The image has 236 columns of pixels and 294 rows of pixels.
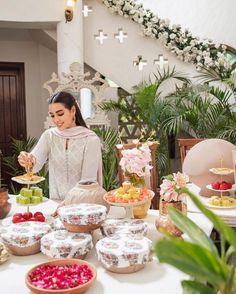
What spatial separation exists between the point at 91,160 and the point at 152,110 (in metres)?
1.95

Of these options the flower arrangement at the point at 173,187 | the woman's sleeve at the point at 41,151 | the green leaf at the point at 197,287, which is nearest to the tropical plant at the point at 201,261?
the green leaf at the point at 197,287

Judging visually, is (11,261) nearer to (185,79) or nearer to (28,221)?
(28,221)

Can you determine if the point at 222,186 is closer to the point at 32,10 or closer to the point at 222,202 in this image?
the point at 222,202

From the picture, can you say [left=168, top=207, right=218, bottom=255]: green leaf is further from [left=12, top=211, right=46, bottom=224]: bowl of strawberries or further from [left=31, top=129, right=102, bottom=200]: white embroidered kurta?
[left=31, top=129, right=102, bottom=200]: white embroidered kurta

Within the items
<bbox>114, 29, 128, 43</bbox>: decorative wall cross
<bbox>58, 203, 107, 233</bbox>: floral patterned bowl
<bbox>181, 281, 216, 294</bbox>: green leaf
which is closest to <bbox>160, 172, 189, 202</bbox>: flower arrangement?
<bbox>58, 203, 107, 233</bbox>: floral patterned bowl

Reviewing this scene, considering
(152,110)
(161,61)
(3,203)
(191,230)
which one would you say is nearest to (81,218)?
(3,203)

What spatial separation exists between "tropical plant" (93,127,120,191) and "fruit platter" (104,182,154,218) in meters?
2.07

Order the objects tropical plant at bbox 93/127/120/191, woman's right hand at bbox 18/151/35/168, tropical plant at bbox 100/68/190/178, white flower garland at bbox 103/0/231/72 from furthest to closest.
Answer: white flower garland at bbox 103/0/231/72
tropical plant at bbox 100/68/190/178
tropical plant at bbox 93/127/120/191
woman's right hand at bbox 18/151/35/168

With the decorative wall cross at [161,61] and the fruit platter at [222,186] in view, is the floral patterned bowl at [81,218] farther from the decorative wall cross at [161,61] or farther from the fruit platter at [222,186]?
the decorative wall cross at [161,61]

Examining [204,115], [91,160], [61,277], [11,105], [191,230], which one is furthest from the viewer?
[11,105]

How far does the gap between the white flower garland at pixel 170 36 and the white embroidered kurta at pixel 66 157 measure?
260 cm

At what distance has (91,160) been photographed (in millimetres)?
2012

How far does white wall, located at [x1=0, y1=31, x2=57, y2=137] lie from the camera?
5070 mm

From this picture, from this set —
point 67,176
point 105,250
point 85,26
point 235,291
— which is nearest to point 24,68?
point 85,26
